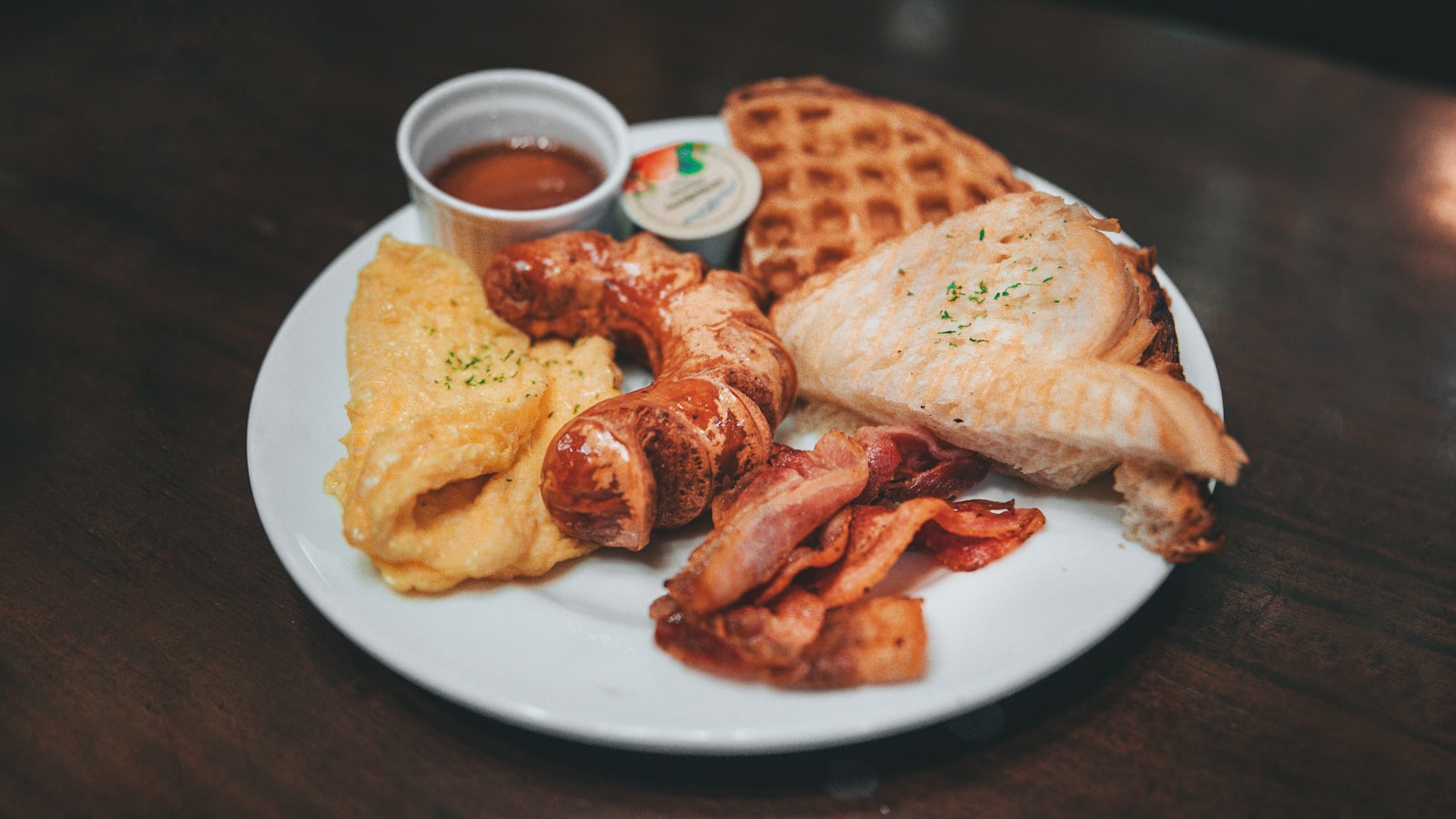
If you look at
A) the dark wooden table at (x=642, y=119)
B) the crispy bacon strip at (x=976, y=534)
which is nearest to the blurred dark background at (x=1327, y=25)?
the dark wooden table at (x=642, y=119)

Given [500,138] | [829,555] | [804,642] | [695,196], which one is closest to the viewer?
[804,642]

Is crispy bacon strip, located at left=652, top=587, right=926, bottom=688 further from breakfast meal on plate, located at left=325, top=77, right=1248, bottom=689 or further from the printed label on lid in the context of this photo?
the printed label on lid

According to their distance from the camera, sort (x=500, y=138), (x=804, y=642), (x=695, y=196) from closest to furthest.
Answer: (x=804, y=642), (x=695, y=196), (x=500, y=138)

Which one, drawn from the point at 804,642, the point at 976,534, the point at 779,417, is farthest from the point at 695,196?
the point at 804,642

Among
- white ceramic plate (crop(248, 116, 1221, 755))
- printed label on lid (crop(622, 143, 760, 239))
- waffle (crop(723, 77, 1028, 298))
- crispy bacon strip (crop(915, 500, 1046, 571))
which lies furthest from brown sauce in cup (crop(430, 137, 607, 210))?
crispy bacon strip (crop(915, 500, 1046, 571))

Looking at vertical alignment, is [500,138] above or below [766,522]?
above

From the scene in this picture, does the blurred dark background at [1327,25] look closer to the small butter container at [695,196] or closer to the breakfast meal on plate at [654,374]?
the small butter container at [695,196]

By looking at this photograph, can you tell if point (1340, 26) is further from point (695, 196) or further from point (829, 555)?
point (829, 555)
